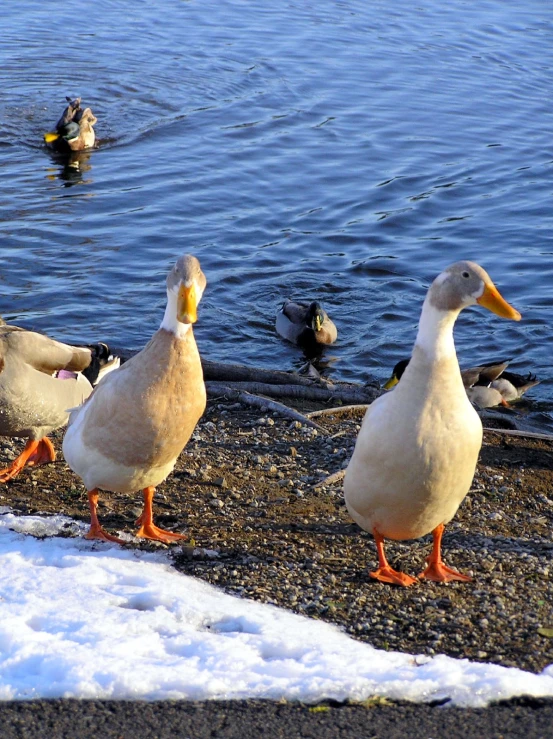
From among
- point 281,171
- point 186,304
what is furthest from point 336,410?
point 281,171

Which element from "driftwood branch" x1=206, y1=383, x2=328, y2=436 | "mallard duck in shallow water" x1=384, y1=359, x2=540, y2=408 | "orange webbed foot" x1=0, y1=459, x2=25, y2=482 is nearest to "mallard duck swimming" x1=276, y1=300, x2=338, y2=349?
"mallard duck in shallow water" x1=384, y1=359, x2=540, y2=408

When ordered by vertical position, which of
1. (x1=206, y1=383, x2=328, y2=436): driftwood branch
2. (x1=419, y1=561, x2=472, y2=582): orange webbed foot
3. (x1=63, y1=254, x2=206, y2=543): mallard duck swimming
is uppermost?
(x1=63, y1=254, x2=206, y2=543): mallard duck swimming

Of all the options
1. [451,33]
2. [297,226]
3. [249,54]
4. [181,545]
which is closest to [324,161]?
[297,226]

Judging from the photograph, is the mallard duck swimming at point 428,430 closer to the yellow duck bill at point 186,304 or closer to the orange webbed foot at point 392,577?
the orange webbed foot at point 392,577

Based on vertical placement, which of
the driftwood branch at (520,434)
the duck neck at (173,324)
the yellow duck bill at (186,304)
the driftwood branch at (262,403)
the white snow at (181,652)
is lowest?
the driftwood branch at (520,434)

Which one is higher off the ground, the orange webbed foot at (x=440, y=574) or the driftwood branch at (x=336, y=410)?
the orange webbed foot at (x=440, y=574)

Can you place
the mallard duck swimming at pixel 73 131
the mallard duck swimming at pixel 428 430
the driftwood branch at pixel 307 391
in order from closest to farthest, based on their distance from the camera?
1. the mallard duck swimming at pixel 428 430
2. the driftwood branch at pixel 307 391
3. the mallard duck swimming at pixel 73 131

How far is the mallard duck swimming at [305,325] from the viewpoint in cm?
1118

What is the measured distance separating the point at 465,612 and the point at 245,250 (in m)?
9.01

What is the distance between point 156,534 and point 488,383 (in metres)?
5.44

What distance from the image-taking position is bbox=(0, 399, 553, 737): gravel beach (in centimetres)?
430

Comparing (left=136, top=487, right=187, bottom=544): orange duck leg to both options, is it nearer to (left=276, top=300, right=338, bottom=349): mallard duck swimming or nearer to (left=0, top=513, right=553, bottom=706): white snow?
(left=0, top=513, right=553, bottom=706): white snow

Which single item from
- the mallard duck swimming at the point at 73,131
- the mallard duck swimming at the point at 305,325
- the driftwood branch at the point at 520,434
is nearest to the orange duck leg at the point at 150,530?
the driftwood branch at the point at 520,434

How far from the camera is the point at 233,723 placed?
3.66 meters
